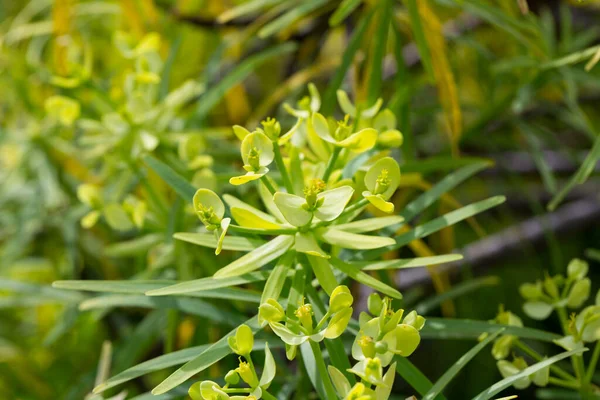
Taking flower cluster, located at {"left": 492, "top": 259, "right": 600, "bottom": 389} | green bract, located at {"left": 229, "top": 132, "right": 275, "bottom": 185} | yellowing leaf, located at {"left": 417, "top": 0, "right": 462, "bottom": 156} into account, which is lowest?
flower cluster, located at {"left": 492, "top": 259, "right": 600, "bottom": 389}

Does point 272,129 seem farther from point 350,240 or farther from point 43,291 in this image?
point 43,291

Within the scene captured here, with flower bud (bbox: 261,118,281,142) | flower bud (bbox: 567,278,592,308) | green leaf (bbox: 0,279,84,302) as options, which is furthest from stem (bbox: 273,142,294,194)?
green leaf (bbox: 0,279,84,302)

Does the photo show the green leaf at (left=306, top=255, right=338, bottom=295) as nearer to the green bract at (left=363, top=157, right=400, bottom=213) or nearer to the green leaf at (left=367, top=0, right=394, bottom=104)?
the green bract at (left=363, top=157, right=400, bottom=213)

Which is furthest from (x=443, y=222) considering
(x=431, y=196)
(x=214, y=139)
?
(x=214, y=139)

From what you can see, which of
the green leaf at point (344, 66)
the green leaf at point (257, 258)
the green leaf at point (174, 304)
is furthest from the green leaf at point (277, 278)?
the green leaf at point (344, 66)

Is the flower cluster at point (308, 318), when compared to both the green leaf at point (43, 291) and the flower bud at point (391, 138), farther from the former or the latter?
the green leaf at point (43, 291)

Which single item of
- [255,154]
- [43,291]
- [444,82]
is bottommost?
[43,291]
